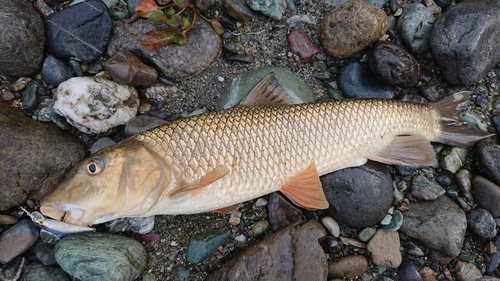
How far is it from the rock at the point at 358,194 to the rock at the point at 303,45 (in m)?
1.31

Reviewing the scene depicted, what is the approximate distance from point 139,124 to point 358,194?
6.86ft

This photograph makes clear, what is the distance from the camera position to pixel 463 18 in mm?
3521

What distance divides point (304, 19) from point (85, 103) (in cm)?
235

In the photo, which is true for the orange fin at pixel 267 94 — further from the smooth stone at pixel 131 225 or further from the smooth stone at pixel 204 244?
the smooth stone at pixel 131 225

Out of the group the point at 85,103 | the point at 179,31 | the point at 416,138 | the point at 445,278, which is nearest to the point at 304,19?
the point at 179,31

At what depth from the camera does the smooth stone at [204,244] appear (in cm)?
321

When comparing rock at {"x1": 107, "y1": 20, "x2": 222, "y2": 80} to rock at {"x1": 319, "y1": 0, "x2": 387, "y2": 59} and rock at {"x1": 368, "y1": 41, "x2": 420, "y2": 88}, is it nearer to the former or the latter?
rock at {"x1": 319, "y1": 0, "x2": 387, "y2": 59}

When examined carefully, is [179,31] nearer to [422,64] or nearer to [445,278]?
[422,64]

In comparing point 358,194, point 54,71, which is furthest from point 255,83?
point 54,71

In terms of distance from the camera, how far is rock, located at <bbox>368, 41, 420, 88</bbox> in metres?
3.46

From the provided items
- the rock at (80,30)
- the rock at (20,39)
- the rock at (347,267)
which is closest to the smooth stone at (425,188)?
the rock at (347,267)

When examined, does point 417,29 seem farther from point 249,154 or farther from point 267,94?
point 249,154

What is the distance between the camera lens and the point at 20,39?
3117 mm

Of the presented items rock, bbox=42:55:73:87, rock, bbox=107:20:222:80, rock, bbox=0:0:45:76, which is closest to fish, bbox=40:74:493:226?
rock, bbox=107:20:222:80
